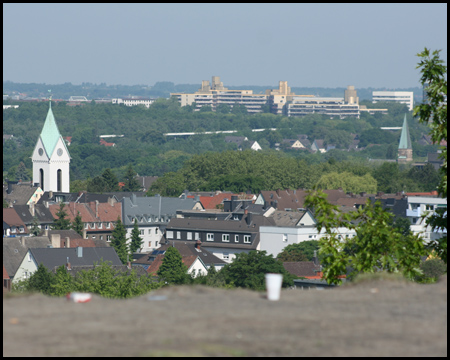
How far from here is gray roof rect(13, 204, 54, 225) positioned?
90.1m

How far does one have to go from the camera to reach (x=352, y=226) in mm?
19719

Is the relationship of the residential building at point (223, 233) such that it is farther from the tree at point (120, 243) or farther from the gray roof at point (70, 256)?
the gray roof at point (70, 256)

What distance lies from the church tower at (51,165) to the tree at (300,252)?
175 ft

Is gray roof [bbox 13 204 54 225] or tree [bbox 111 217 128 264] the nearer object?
tree [bbox 111 217 128 264]

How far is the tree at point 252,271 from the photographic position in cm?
5053

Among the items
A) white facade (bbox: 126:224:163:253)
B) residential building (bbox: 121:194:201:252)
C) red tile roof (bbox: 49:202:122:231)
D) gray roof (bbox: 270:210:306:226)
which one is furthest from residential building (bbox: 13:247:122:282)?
red tile roof (bbox: 49:202:122:231)

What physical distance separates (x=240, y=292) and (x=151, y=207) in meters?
84.5

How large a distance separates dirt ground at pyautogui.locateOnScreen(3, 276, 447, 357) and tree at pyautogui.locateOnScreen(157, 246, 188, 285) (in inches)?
1550

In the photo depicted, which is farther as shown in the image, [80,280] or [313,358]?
[80,280]

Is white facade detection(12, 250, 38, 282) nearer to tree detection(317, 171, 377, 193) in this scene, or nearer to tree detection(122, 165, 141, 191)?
tree detection(122, 165, 141, 191)

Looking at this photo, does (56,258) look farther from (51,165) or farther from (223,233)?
(51,165)

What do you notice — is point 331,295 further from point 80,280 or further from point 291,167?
point 291,167

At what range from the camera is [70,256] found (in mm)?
60656

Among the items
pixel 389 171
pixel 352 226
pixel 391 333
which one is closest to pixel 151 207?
pixel 389 171
